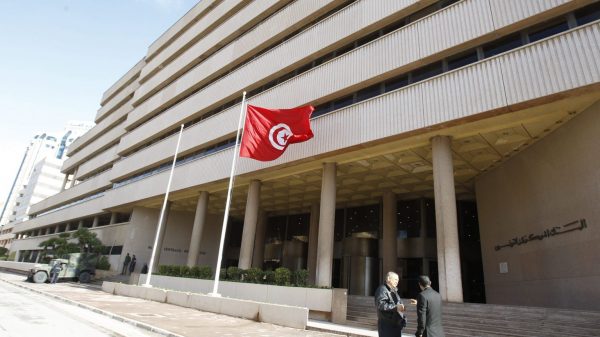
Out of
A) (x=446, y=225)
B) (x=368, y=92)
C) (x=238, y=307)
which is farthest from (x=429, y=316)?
(x=368, y=92)

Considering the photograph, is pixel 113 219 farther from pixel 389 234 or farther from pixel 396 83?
pixel 396 83

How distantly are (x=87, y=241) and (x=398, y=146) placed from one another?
107 ft

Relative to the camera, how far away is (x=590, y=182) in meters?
12.0

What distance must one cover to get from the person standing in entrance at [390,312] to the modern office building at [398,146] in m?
8.52

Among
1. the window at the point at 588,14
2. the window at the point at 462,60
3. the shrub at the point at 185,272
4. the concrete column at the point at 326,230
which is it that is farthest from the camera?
the shrub at the point at 185,272

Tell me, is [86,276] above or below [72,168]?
below

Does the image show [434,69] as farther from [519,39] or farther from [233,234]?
[233,234]

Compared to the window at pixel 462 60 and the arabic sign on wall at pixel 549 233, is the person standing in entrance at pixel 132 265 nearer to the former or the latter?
the arabic sign on wall at pixel 549 233

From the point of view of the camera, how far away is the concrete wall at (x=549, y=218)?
12.0m

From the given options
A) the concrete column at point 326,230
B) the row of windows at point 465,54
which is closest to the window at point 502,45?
the row of windows at point 465,54

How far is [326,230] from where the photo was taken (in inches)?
698

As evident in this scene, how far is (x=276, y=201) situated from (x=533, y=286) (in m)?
18.7

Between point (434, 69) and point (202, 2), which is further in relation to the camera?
point (202, 2)

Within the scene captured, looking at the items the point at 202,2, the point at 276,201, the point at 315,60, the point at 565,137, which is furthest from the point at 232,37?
the point at 565,137
